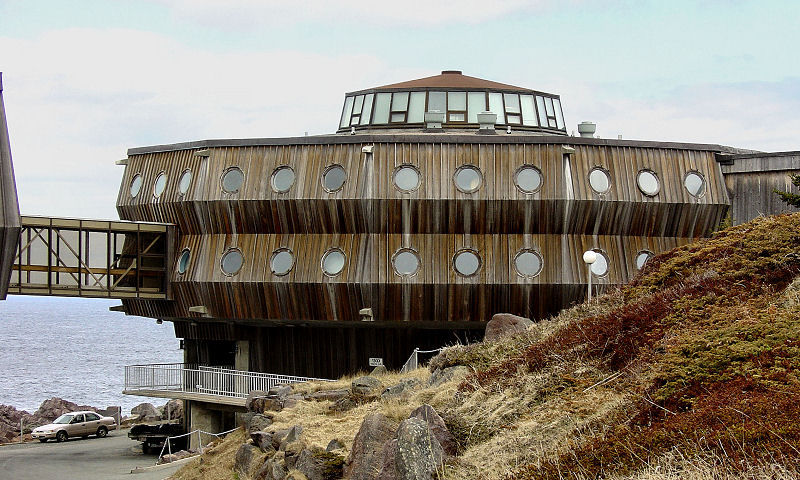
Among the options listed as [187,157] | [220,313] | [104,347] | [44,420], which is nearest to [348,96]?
[187,157]

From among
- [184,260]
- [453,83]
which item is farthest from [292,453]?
[453,83]

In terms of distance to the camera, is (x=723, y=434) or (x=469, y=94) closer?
(x=723, y=434)

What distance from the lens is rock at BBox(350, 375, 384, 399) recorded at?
A: 24.4 metres

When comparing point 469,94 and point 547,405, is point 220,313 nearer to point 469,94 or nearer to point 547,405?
point 469,94

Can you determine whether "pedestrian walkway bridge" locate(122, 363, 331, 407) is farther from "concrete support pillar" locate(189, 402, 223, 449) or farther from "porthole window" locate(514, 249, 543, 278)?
"porthole window" locate(514, 249, 543, 278)

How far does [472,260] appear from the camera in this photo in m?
37.0

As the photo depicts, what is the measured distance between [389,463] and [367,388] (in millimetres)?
9968

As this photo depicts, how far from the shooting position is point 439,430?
1503 cm

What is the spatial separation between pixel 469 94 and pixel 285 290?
12375mm

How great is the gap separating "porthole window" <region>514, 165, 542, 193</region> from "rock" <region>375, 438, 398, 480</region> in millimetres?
22551

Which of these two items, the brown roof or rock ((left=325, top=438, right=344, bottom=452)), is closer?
rock ((left=325, top=438, right=344, bottom=452))

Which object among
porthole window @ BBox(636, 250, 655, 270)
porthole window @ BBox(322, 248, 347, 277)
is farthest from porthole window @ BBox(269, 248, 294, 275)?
porthole window @ BBox(636, 250, 655, 270)

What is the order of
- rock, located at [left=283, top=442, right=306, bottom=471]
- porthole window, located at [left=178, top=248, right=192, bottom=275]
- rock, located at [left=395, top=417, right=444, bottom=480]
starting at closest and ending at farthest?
rock, located at [left=395, top=417, right=444, bottom=480] < rock, located at [left=283, top=442, right=306, bottom=471] < porthole window, located at [left=178, top=248, right=192, bottom=275]

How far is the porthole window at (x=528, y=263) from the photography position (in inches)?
1452
